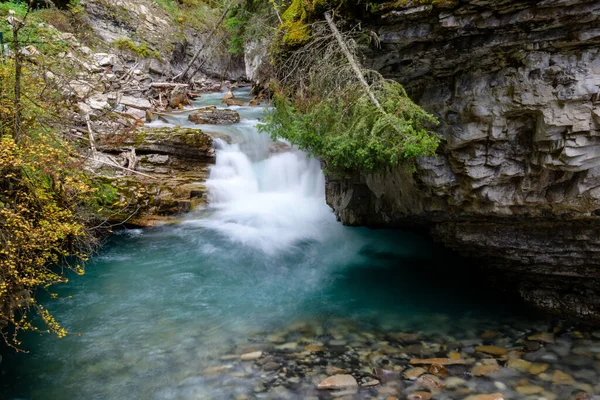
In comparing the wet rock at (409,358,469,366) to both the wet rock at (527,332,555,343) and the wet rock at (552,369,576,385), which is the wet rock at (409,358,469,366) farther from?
the wet rock at (527,332,555,343)

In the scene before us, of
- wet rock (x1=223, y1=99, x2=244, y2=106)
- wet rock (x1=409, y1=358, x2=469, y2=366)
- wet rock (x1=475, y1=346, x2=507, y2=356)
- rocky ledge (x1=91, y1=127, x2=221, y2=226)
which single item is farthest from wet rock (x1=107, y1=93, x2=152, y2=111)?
wet rock (x1=475, y1=346, x2=507, y2=356)

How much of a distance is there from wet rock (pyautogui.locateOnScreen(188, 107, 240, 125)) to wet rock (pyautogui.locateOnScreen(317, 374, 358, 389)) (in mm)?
12225

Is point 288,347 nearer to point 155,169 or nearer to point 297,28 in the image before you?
point 297,28

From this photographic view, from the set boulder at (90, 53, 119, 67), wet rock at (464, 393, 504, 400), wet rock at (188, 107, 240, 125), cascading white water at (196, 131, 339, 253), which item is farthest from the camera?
boulder at (90, 53, 119, 67)

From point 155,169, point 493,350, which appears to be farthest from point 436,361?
point 155,169

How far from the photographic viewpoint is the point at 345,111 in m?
5.75

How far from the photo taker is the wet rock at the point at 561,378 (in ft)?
16.5

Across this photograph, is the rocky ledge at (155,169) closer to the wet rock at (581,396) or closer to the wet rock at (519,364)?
the wet rock at (519,364)

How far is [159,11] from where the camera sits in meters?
25.2

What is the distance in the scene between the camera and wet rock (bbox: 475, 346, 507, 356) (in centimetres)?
574

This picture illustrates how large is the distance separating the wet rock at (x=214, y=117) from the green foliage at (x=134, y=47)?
8434 millimetres

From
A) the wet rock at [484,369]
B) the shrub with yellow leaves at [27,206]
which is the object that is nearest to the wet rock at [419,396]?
Result: the wet rock at [484,369]

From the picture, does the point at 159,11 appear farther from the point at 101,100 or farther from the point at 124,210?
the point at 124,210

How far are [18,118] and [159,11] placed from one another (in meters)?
23.2
